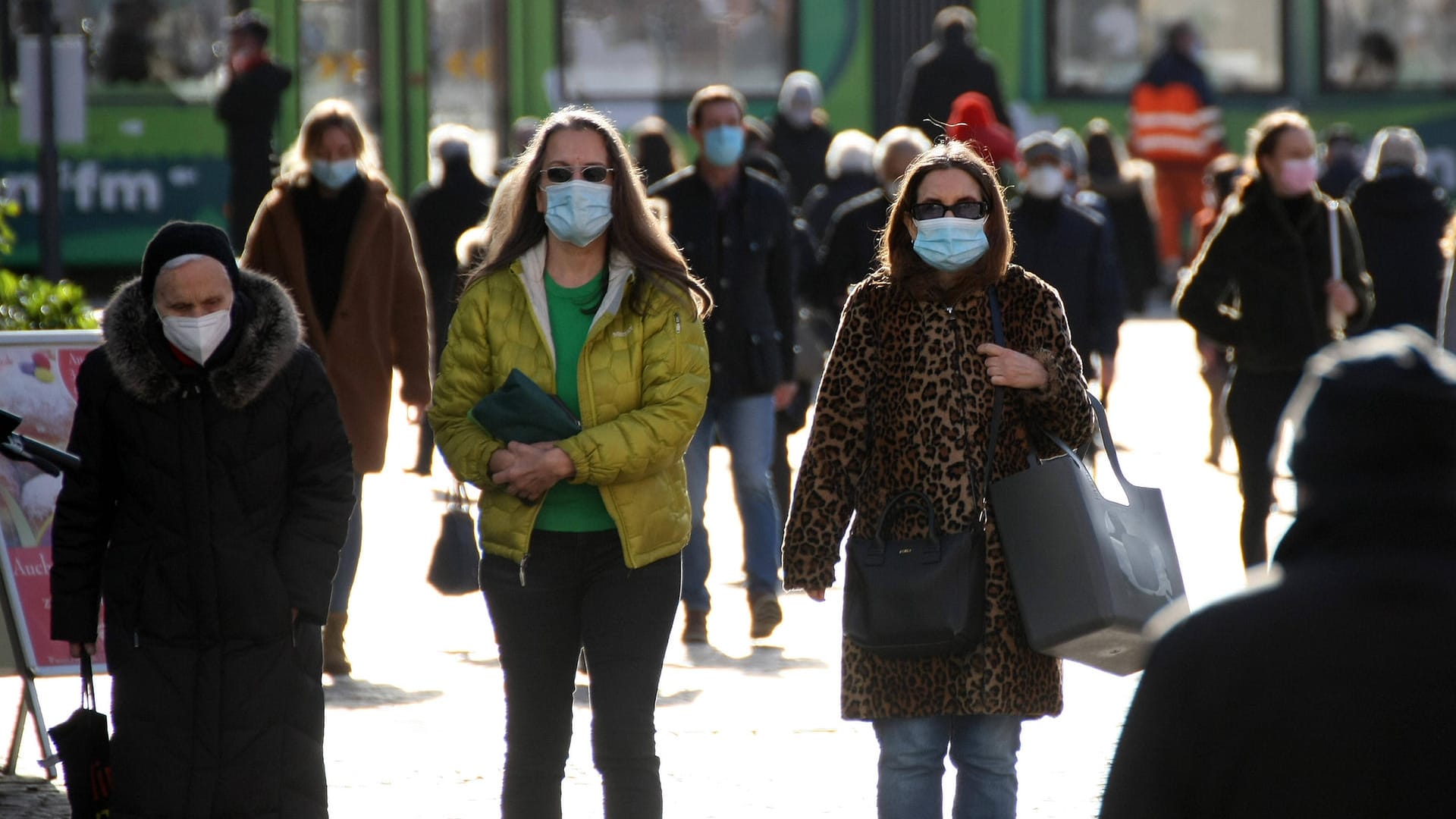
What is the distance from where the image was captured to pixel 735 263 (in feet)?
→ 25.1

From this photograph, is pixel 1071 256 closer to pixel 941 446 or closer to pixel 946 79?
pixel 941 446

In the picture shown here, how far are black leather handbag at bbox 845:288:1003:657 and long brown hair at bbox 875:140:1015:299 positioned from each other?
0.24 m

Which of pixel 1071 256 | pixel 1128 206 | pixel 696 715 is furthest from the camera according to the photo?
pixel 1128 206

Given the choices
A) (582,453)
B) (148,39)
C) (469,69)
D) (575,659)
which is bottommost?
(575,659)

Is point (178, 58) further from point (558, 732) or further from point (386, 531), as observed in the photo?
point (558, 732)

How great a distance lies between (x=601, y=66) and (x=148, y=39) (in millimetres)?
3558

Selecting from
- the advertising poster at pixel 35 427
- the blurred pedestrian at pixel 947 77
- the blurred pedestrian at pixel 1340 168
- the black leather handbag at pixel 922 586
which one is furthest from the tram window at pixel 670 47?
the black leather handbag at pixel 922 586

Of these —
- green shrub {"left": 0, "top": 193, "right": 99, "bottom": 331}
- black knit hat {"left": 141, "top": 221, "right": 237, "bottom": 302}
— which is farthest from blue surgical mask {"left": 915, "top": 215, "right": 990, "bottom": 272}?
green shrub {"left": 0, "top": 193, "right": 99, "bottom": 331}

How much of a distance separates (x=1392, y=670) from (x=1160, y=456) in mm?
10260

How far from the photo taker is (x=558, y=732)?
461 centimetres

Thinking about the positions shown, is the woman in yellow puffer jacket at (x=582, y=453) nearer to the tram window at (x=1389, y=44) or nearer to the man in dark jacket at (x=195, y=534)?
the man in dark jacket at (x=195, y=534)

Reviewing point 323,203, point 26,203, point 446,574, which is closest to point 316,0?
point 26,203

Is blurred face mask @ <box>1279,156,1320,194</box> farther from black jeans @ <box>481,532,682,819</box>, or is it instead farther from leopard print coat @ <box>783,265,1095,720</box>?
black jeans @ <box>481,532,682,819</box>

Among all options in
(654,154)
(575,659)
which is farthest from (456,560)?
(654,154)
